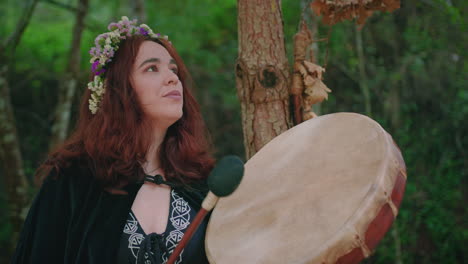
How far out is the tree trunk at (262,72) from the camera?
1.98 metres

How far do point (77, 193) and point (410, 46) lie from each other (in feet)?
14.1

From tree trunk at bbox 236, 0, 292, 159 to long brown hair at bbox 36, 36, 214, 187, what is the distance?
1.20 ft

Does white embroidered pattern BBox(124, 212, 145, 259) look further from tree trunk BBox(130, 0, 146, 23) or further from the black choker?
tree trunk BBox(130, 0, 146, 23)

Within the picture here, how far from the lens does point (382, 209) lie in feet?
3.80

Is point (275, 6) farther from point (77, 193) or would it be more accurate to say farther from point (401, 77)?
point (401, 77)

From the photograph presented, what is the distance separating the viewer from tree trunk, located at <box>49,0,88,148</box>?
4.59m

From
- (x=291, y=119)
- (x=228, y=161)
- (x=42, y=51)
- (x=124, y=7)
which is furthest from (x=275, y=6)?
(x=124, y=7)

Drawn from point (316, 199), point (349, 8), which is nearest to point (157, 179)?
point (316, 199)

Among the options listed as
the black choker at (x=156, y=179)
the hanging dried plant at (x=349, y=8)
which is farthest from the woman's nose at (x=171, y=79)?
the hanging dried plant at (x=349, y=8)

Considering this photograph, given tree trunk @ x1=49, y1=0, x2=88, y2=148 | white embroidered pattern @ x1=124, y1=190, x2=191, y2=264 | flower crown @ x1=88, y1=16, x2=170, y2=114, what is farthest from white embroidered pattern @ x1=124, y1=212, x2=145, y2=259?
tree trunk @ x1=49, y1=0, x2=88, y2=148

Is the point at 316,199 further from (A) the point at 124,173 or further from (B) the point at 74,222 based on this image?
(B) the point at 74,222

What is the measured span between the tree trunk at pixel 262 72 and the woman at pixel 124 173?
31cm

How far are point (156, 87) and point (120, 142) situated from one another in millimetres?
298

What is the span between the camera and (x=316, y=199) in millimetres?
1345
